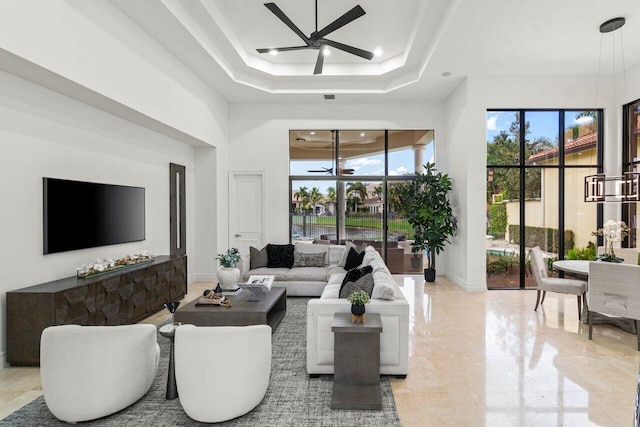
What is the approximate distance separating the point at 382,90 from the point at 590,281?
15.8 ft

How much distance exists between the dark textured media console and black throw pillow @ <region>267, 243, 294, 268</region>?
5.85ft

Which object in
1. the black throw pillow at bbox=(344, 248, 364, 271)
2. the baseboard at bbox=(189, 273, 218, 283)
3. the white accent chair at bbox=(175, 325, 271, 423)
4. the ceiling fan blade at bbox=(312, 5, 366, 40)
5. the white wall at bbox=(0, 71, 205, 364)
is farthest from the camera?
the baseboard at bbox=(189, 273, 218, 283)

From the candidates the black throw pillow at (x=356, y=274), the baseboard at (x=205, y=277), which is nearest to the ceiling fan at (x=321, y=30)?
the black throw pillow at (x=356, y=274)

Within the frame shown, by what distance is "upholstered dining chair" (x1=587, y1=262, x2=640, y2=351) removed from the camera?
370 cm

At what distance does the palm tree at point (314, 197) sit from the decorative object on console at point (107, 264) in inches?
146

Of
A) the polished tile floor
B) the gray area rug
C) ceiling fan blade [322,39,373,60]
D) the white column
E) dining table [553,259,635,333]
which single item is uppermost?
ceiling fan blade [322,39,373,60]

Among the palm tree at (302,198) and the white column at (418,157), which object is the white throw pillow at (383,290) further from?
the white column at (418,157)

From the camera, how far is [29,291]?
127 inches

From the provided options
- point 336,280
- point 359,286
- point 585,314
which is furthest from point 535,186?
point 359,286

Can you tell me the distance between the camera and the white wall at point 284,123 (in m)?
7.68

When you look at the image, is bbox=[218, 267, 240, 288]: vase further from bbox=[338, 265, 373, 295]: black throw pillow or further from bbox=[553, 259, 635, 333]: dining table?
bbox=[553, 259, 635, 333]: dining table

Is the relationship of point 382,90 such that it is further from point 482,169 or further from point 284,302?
point 284,302

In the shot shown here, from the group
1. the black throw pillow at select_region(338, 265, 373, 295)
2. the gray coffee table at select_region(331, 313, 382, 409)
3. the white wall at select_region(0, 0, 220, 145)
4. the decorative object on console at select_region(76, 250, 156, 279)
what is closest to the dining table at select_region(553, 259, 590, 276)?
the black throw pillow at select_region(338, 265, 373, 295)

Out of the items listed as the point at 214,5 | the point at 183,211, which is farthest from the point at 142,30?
the point at 183,211
